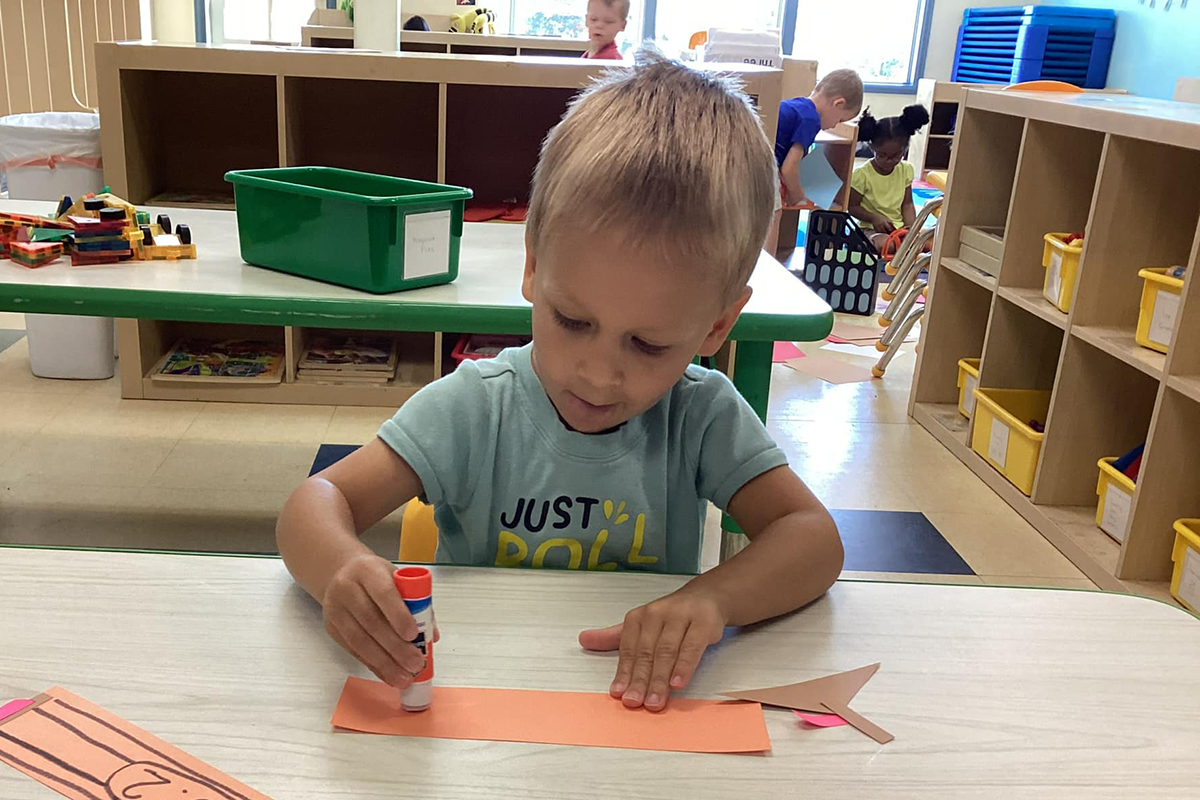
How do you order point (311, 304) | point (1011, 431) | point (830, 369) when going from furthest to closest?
point (830, 369) → point (1011, 431) → point (311, 304)

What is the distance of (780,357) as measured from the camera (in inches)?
133

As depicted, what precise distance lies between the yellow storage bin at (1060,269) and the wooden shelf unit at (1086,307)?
31 mm

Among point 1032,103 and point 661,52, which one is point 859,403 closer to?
point 1032,103

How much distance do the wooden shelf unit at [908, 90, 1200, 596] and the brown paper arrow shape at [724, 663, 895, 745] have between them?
1419 mm

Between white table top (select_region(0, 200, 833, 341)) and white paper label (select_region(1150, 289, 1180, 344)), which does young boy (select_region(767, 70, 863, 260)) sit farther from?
white table top (select_region(0, 200, 833, 341))

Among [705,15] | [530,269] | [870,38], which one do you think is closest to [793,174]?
[530,269]

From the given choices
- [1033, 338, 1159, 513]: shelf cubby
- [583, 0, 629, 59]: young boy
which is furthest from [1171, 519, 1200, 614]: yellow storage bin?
[583, 0, 629, 59]: young boy

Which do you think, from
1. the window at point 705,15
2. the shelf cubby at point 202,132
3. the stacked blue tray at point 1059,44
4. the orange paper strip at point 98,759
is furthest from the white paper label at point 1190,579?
the window at point 705,15

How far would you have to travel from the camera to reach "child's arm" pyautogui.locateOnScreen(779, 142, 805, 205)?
411cm

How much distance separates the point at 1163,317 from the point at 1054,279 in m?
0.40

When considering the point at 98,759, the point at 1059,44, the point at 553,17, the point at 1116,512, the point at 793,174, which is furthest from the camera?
the point at 553,17

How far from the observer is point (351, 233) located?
1.24 m

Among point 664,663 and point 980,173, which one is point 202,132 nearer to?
point 980,173

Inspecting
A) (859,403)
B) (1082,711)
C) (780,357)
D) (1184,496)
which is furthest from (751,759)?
Result: (780,357)
